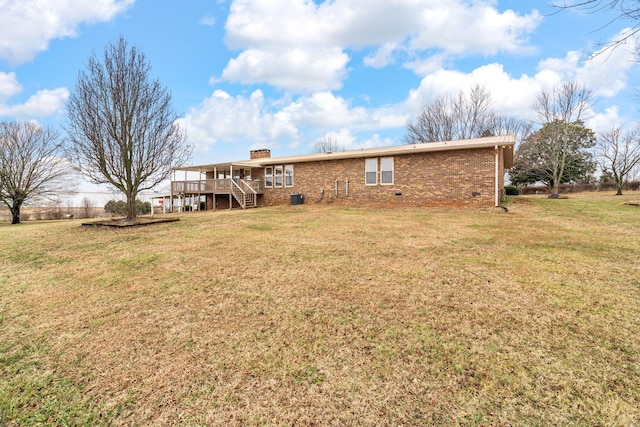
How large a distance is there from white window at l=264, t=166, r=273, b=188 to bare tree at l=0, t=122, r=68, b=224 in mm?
15820

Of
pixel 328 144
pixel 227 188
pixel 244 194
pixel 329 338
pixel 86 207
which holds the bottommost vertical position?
pixel 329 338

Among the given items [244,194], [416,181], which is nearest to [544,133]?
[416,181]

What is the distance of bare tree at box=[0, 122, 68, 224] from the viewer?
67.9 feet

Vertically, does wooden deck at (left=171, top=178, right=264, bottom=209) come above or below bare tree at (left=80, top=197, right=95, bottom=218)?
Answer: above

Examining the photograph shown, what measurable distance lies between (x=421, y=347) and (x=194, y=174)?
27.2 m

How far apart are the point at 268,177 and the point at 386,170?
29.3 feet

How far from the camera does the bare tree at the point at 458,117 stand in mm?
29750

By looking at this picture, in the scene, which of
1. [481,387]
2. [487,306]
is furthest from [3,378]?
[487,306]

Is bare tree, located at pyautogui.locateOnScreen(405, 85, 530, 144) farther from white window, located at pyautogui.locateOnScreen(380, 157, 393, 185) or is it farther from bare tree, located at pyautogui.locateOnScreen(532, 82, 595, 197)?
white window, located at pyautogui.locateOnScreen(380, 157, 393, 185)

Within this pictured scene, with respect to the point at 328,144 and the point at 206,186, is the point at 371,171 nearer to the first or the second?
the point at 206,186

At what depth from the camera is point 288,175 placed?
800 inches

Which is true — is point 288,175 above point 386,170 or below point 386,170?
above

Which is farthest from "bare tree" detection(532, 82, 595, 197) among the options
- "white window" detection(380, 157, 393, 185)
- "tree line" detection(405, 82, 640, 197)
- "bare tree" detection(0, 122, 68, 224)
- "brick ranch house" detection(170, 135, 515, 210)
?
"bare tree" detection(0, 122, 68, 224)

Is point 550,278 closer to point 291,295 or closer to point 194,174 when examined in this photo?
point 291,295
